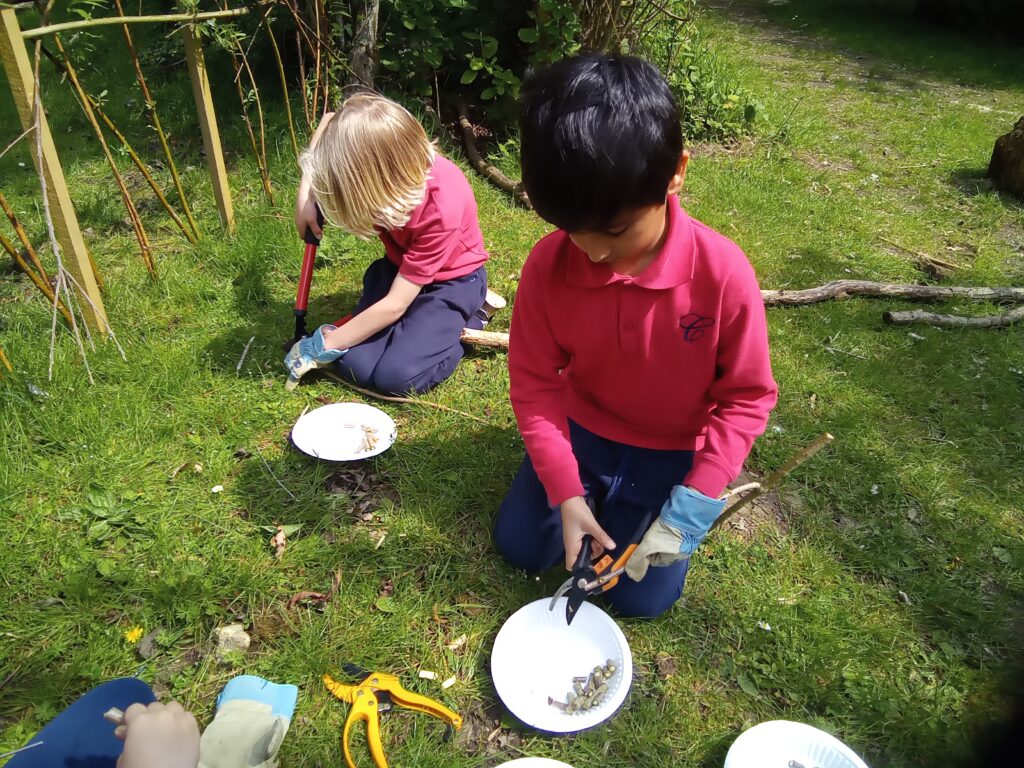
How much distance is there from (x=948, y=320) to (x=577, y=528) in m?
2.48

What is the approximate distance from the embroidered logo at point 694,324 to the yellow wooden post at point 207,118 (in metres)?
2.50

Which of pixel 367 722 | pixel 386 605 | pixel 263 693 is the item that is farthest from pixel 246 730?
pixel 386 605

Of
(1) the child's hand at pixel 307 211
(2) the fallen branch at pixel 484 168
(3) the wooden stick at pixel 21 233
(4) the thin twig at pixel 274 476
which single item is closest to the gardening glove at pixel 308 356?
(4) the thin twig at pixel 274 476

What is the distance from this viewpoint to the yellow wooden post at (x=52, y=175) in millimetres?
2090

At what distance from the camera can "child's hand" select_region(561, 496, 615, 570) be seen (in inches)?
64.6

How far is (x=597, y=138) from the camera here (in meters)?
1.12

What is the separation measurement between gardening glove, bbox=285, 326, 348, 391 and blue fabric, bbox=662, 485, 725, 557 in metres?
1.43

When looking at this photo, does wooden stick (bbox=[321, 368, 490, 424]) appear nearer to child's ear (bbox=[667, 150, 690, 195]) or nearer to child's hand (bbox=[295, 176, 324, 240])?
child's hand (bbox=[295, 176, 324, 240])

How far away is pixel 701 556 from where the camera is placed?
2.04 metres

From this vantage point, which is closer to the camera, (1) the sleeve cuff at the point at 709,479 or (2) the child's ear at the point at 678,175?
(2) the child's ear at the point at 678,175

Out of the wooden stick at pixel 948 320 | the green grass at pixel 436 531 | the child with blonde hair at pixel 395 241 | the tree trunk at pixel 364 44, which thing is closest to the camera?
the green grass at pixel 436 531

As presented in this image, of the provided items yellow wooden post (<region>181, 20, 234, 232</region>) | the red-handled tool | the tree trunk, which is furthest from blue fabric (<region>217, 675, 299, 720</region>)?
the tree trunk

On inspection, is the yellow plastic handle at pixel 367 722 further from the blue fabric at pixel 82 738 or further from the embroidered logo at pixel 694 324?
the embroidered logo at pixel 694 324

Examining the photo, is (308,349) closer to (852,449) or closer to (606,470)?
(606,470)
